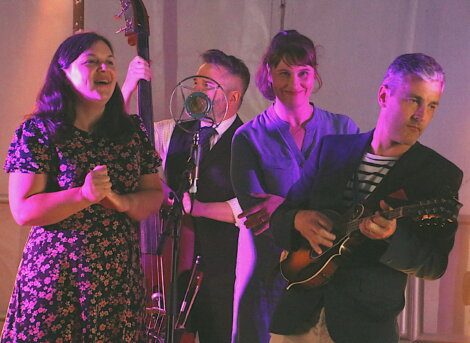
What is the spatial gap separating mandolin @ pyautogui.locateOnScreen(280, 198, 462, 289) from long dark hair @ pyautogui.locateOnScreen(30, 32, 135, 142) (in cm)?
80

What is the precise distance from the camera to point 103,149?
95.0 inches

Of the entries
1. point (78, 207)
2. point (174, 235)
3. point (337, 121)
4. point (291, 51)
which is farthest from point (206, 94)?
point (78, 207)

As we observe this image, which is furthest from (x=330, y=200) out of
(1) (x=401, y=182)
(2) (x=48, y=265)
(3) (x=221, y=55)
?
(3) (x=221, y=55)

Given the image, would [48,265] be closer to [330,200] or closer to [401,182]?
[330,200]

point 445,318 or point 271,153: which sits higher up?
point 271,153

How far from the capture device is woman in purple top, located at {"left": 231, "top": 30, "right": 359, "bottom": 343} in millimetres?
3164

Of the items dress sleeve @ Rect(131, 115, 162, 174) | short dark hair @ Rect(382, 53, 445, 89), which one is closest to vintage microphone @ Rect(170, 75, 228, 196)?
dress sleeve @ Rect(131, 115, 162, 174)

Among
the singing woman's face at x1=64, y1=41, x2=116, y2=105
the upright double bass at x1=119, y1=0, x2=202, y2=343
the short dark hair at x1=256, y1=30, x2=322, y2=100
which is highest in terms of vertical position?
the short dark hair at x1=256, y1=30, x2=322, y2=100

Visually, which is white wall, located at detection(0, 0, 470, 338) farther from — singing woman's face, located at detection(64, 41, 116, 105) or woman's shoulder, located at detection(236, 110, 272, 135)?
singing woman's face, located at detection(64, 41, 116, 105)

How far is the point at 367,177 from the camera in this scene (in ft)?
7.80

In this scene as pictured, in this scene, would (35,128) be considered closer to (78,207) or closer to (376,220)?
(78,207)

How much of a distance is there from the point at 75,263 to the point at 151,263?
0.81 metres

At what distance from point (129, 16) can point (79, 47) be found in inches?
32.7

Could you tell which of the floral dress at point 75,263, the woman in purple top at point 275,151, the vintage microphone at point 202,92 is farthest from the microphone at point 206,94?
the floral dress at point 75,263
